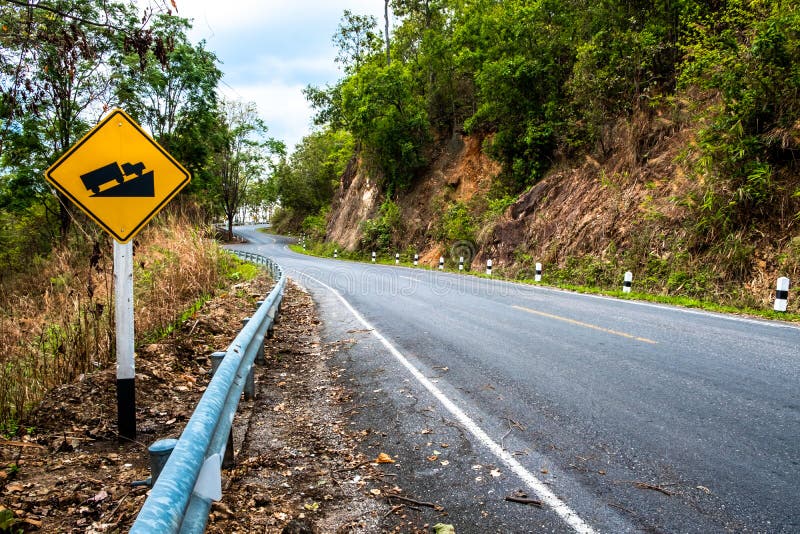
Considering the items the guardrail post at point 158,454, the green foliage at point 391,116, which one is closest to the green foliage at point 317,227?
the green foliage at point 391,116

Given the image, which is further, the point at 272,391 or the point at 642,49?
the point at 642,49

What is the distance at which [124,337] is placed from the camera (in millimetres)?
3662

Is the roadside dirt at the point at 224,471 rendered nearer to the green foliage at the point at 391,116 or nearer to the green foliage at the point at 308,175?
the green foliage at the point at 391,116

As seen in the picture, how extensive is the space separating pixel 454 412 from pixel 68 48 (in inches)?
180

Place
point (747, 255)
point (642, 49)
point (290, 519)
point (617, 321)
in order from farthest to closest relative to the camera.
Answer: point (642, 49)
point (747, 255)
point (617, 321)
point (290, 519)

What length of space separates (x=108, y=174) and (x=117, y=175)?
61 mm

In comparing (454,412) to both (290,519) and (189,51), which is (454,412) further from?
(189,51)

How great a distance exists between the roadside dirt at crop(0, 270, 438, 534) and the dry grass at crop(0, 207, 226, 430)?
0.42m

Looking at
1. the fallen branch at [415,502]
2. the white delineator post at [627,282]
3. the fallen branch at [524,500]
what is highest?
the white delineator post at [627,282]

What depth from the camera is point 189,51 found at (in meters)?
25.6

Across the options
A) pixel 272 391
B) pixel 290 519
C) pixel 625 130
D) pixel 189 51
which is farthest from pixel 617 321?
pixel 189 51

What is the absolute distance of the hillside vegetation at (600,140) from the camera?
39.1 feet

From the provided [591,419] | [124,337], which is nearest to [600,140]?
[591,419]

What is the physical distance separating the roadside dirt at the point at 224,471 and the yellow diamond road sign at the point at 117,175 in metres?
1.67
